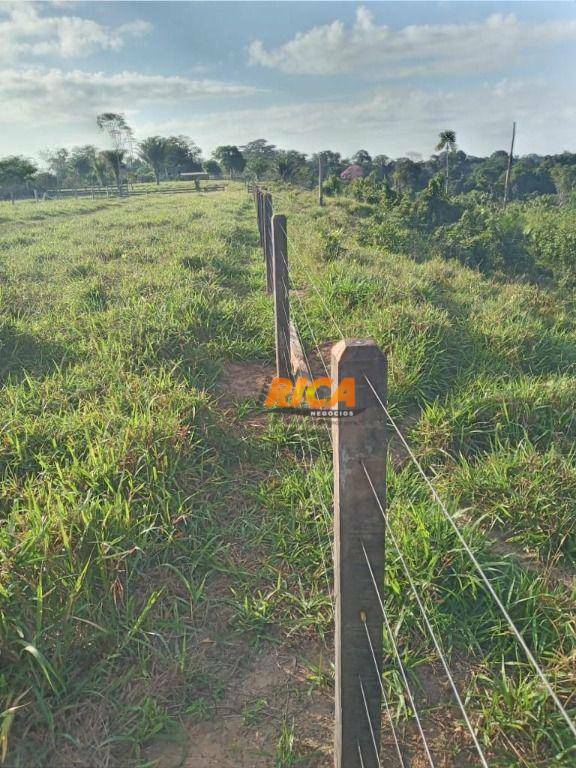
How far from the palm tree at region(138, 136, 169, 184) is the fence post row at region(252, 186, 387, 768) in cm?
6554

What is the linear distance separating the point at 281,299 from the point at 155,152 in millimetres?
65029

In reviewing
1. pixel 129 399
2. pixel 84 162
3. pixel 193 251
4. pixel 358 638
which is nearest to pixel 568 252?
pixel 193 251

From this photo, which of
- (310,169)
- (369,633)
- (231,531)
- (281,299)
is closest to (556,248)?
(281,299)

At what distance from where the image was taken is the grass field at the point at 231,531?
194 centimetres

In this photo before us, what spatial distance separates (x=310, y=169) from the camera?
4972 cm

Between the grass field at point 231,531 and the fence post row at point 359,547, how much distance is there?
46 centimetres

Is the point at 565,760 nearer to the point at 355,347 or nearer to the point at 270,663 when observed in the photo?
the point at 270,663

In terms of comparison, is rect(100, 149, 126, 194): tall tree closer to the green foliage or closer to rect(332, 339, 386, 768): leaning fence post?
A: the green foliage

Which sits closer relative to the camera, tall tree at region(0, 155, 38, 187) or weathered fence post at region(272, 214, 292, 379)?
weathered fence post at region(272, 214, 292, 379)

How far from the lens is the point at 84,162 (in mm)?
64188

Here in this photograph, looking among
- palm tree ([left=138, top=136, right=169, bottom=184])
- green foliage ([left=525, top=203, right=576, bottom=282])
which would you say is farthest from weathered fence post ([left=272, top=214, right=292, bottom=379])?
palm tree ([left=138, top=136, right=169, bottom=184])

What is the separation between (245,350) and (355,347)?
3.70 metres

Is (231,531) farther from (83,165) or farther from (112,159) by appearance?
(83,165)

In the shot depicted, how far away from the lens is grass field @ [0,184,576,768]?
1.94m
